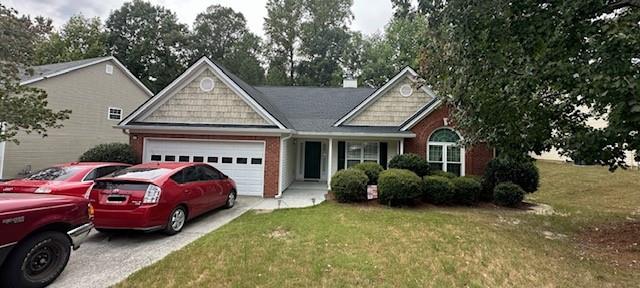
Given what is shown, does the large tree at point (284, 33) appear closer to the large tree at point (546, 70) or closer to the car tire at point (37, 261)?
the large tree at point (546, 70)

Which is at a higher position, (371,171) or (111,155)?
(111,155)

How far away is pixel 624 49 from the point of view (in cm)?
533

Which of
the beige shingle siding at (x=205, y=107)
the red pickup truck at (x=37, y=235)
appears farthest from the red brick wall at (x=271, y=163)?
the red pickup truck at (x=37, y=235)

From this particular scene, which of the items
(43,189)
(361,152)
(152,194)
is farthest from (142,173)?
(361,152)

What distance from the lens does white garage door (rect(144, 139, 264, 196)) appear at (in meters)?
11.8

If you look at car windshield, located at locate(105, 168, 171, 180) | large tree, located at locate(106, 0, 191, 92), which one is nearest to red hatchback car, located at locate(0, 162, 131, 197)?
car windshield, located at locate(105, 168, 171, 180)

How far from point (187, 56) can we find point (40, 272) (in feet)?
125

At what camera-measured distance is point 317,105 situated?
52.9 feet

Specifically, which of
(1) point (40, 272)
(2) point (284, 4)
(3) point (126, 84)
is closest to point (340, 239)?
(1) point (40, 272)

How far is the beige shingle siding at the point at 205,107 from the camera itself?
39.6ft

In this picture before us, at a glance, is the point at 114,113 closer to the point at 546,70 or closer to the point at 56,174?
the point at 56,174

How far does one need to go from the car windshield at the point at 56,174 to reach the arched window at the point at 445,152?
36.9 feet

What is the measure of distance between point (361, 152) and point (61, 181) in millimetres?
10244

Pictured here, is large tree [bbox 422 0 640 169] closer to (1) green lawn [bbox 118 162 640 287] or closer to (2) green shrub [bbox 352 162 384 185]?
(1) green lawn [bbox 118 162 640 287]
